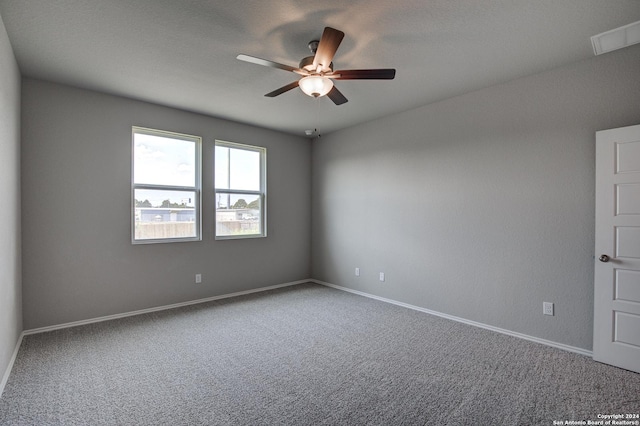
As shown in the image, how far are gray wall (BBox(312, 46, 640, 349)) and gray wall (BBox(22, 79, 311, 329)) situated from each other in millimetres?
2291

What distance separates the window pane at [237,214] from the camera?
4.71m

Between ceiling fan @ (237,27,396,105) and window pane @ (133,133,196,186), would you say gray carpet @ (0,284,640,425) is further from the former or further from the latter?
ceiling fan @ (237,27,396,105)

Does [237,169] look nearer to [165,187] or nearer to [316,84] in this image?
[165,187]

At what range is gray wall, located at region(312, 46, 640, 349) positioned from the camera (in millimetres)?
2830

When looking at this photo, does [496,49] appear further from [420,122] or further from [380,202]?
[380,202]

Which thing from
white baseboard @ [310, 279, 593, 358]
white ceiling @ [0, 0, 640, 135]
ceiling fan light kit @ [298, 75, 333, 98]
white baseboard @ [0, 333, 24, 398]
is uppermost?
white ceiling @ [0, 0, 640, 135]

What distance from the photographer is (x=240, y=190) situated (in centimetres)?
495

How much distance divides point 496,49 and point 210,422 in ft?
11.8

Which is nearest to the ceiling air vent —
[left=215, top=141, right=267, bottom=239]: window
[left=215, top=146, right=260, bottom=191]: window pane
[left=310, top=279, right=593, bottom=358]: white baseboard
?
[left=310, top=279, right=593, bottom=358]: white baseboard

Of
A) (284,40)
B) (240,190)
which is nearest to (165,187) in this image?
(240,190)

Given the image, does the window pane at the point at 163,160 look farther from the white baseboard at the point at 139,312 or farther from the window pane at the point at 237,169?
the white baseboard at the point at 139,312

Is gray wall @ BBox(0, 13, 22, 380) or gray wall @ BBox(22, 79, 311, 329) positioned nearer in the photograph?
gray wall @ BBox(0, 13, 22, 380)

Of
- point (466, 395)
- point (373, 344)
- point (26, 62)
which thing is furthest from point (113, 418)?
point (26, 62)

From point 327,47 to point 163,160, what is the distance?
9.95 ft
